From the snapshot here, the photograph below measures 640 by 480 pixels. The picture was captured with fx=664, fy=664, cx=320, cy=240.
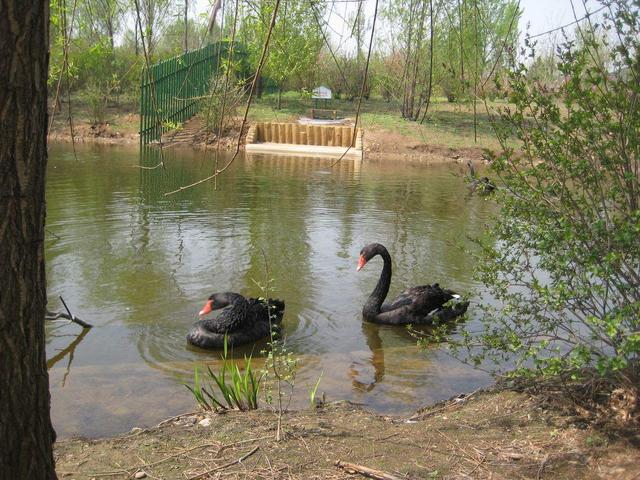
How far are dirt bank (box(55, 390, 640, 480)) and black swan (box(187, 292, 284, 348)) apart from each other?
2.01 metres

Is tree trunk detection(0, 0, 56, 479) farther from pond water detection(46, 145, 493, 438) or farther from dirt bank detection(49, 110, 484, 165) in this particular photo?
dirt bank detection(49, 110, 484, 165)

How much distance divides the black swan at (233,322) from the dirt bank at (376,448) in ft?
6.59

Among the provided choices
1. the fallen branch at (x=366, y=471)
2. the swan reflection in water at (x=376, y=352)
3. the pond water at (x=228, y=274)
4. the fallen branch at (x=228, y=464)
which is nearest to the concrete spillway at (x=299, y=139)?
the pond water at (x=228, y=274)

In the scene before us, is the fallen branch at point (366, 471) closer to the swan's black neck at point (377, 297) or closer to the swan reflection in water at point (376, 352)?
the swan reflection in water at point (376, 352)

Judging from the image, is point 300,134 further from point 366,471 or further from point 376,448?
point 366,471

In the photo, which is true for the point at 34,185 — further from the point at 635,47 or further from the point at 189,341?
the point at 189,341

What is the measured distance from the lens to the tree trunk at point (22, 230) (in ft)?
7.14

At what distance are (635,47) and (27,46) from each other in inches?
117

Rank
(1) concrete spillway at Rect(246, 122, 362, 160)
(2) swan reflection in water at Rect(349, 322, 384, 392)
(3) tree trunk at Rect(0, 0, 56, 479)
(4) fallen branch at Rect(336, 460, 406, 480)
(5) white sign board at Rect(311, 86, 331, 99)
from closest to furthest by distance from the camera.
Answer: (3) tree trunk at Rect(0, 0, 56, 479) → (4) fallen branch at Rect(336, 460, 406, 480) → (5) white sign board at Rect(311, 86, 331, 99) → (2) swan reflection in water at Rect(349, 322, 384, 392) → (1) concrete spillway at Rect(246, 122, 362, 160)

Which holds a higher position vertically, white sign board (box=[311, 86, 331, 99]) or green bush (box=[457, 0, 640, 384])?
white sign board (box=[311, 86, 331, 99])

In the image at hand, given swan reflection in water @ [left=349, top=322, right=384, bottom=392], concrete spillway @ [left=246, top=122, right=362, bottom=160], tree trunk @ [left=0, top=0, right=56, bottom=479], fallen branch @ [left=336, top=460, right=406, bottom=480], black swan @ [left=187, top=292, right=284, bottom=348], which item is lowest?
swan reflection in water @ [left=349, top=322, right=384, bottom=392]

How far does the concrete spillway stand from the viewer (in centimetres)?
2412

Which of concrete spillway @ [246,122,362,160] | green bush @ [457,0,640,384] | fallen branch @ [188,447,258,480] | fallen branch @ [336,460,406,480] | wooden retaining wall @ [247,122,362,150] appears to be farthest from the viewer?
wooden retaining wall @ [247,122,362,150]

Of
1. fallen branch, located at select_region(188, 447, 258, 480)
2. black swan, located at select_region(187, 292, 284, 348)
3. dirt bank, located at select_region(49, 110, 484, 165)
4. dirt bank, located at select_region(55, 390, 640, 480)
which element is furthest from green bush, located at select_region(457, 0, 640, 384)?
dirt bank, located at select_region(49, 110, 484, 165)
